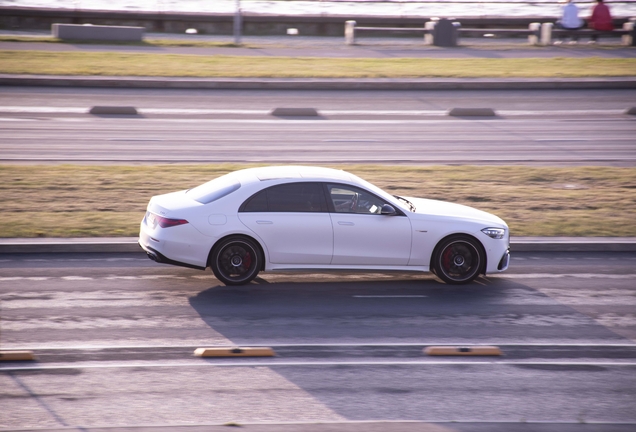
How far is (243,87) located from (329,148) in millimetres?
8759

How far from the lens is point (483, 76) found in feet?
96.4

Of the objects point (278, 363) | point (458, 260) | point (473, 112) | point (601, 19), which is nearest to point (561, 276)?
point (458, 260)

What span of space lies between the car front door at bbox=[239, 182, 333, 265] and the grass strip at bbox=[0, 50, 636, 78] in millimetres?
18994

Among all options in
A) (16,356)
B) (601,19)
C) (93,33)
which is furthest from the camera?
(601,19)

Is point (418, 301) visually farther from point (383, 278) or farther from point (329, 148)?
point (329, 148)

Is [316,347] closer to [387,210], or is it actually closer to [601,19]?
[387,210]

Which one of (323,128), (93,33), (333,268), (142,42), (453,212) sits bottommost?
(333,268)

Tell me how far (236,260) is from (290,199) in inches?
41.1

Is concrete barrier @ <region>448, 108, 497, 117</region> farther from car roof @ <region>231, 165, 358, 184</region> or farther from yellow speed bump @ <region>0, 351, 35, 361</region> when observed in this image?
yellow speed bump @ <region>0, 351, 35, 361</region>

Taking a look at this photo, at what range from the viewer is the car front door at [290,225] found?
33.3 feet

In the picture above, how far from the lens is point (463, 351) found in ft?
27.0

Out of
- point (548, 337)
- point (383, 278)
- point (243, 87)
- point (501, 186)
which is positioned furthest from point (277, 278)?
point (243, 87)

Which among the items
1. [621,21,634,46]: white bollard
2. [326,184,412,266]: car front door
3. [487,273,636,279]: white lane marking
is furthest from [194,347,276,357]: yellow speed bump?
[621,21,634,46]: white bollard

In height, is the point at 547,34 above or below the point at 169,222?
above
